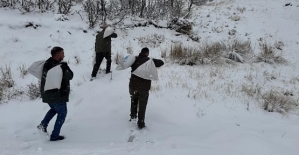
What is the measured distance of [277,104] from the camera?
5.85 m

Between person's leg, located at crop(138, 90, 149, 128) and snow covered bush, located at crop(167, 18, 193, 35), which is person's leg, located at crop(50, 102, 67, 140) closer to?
person's leg, located at crop(138, 90, 149, 128)

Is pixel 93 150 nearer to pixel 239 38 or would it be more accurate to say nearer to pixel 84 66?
pixel 84 66

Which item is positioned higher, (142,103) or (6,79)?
(142,103)

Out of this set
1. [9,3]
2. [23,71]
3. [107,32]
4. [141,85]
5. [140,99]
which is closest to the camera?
[141,85]

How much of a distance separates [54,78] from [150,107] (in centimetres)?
250

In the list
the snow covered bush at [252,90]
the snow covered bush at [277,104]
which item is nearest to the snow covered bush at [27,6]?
the snow covered bush at [252,90]

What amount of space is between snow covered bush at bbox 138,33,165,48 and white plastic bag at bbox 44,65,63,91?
6816mm

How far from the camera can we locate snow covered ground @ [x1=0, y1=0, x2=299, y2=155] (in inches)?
157

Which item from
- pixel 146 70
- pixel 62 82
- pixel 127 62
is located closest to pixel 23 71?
pixel 62 82

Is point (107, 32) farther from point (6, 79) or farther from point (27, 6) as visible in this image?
point (27, 6)

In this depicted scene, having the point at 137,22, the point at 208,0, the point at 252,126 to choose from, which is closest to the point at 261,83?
the point at 252,126

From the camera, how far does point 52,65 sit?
11.9ft

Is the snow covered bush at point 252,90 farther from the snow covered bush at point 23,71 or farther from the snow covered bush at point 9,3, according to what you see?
the snow covered bush at point 9,3

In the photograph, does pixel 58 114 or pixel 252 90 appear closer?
pixel 58 114
